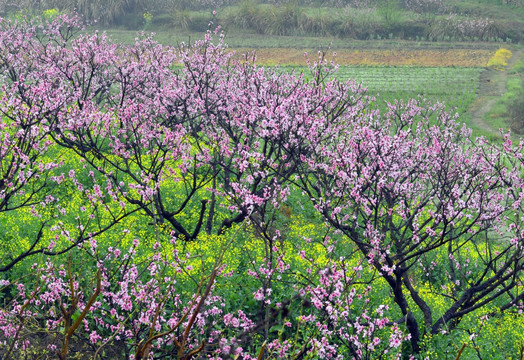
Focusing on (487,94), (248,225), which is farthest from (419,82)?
(248,225)

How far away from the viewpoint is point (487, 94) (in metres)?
36.5

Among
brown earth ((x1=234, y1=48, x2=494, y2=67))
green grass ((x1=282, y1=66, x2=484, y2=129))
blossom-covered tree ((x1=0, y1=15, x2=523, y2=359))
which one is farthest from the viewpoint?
brown earth ((x1=234, y1=48, x2=494, y2=67))

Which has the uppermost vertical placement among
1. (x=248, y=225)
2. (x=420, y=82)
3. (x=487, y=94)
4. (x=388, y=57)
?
(x=388, y=57)

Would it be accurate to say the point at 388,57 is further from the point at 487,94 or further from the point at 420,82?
the point at 487,94

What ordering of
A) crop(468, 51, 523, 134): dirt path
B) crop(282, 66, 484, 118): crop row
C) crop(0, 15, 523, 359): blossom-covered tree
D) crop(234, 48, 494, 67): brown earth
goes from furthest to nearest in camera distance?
crop(234, 48, 494, 67): brown earth
crop(282, 66, 484, 118): crop row
crop(468, 51, 523, 134): dirt path
crop(0, 15, 523, 359): blossom-covered tree

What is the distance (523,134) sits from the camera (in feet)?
91.3

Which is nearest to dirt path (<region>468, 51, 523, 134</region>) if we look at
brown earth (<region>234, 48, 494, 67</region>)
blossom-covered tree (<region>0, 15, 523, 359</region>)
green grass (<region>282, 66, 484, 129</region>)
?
green grass (<region>282, 66, 484, 129</region>)

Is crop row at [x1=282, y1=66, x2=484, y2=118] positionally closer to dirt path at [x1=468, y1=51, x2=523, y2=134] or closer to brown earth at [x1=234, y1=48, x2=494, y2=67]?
dirt path at [x1=468, y1=51, x2=523, y2=134]

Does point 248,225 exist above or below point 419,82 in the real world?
below

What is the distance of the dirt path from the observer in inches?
1186

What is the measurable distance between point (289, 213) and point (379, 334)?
668 cm

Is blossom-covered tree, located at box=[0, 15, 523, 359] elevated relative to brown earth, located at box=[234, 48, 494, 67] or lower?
lower

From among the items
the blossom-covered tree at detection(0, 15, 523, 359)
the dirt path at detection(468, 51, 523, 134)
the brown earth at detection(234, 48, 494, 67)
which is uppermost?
the brown earth at detection(234, 48, 494, 67)

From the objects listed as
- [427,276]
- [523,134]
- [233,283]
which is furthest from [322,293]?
[523,134]
